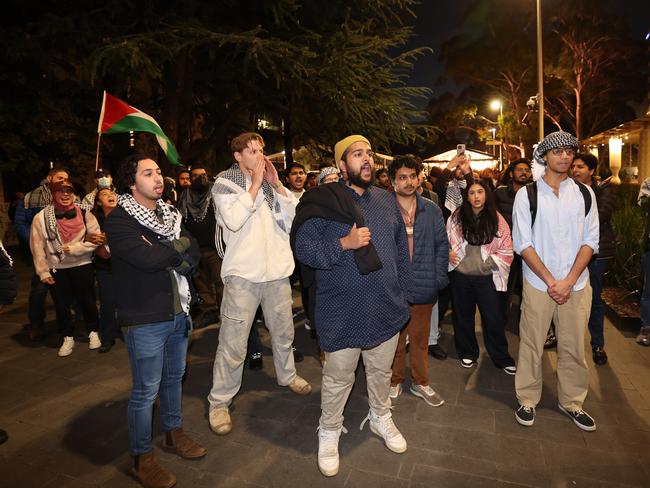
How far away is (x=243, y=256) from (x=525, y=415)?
264 centimetres

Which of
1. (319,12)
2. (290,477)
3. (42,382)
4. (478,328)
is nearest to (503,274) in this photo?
(478,328)

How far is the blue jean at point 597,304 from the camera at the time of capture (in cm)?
456

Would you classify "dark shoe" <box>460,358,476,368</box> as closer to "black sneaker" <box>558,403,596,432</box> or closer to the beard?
"black sneaker" <box>558,403,596,432</box>

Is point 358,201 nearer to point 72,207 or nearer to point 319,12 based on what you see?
point 72,207

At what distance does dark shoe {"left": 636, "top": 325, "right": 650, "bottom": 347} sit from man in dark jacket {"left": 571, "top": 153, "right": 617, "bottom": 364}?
70cm

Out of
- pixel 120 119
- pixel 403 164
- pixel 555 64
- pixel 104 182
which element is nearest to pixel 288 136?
pixel 120 119

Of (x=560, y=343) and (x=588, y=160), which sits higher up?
(x=588, y=160)

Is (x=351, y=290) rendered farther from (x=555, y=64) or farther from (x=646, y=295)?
(x=555, y=64)

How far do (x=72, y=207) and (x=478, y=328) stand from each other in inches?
216

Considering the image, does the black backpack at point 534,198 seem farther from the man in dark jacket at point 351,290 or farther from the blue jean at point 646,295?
the blue jean at point 646,295

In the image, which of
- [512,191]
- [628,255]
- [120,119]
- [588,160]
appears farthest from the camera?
[628,255]

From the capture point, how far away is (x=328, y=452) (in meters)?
3.12

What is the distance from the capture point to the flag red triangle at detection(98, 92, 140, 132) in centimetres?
613

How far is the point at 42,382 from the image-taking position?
4.64 metres
